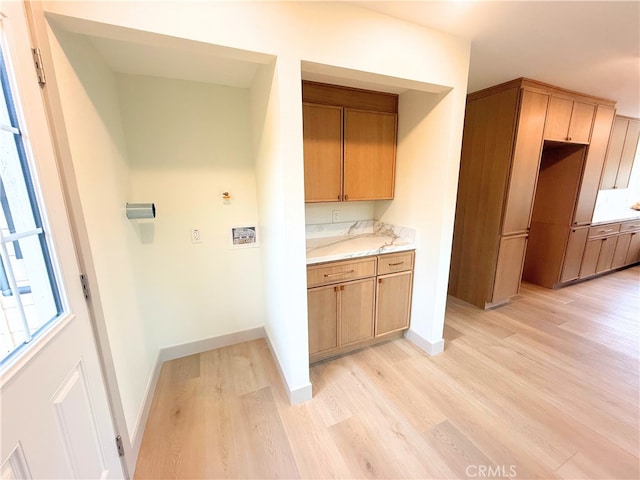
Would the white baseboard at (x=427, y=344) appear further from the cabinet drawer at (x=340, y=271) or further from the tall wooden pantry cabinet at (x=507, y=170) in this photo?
the tall wooden pantry cabinet at (x=507, y=170)

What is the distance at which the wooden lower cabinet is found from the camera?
1977mm

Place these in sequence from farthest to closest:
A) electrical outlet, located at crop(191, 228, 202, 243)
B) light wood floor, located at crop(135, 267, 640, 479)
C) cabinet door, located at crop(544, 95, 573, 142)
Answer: cabinet door, located at crop(544, 95, 573, 142) → electrical outlet, located at crop(191, 228, 202, 243) → light wood floor, located at crop(135, 267, 640, 479)

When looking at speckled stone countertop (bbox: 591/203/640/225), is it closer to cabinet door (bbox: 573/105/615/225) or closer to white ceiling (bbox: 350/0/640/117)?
cabinet door (bbox: 573/105/615/225)

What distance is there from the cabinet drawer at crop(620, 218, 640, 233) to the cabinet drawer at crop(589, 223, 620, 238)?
128 millimetres

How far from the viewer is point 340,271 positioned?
1999 mm

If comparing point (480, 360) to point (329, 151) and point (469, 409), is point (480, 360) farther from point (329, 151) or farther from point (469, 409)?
point (329, 151)

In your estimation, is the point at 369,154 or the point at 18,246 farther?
the point at 369,154

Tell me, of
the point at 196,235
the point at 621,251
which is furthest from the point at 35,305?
the point at 621,251

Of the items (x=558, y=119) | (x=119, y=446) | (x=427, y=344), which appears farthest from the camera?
(x=558, y=119)

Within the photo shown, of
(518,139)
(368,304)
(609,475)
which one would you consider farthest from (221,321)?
(518,139)

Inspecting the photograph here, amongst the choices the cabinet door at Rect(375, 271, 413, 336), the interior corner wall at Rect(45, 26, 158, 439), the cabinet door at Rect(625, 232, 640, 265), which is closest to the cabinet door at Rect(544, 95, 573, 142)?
the cabinet door at Rect(375, 271, 413, 336)

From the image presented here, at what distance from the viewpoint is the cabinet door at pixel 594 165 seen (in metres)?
3.11

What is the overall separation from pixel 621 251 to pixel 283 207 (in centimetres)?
558

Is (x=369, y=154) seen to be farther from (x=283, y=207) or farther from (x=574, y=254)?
(x=574, y=254)
